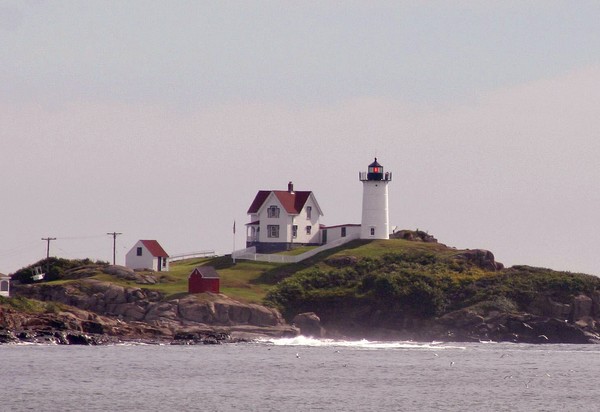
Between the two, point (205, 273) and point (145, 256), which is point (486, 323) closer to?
point (205, 273)

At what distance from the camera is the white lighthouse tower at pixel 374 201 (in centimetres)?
13962

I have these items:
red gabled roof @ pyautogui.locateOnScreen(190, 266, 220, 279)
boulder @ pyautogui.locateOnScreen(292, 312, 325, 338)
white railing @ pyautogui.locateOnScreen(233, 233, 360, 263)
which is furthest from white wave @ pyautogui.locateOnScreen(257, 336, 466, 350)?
white railing @ pyautogui.locateOnScreen(233, 233, 360, 263)

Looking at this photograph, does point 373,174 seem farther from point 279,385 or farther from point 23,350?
point 279,385

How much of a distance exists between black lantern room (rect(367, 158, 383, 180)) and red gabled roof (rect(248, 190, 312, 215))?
25.5ft

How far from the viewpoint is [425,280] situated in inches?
4783

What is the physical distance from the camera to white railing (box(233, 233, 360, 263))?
438ft

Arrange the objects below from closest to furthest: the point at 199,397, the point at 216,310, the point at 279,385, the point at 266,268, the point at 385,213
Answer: the point at 199,397, the point at 279,385, the point at 216,310, the point at 266,268, the point at 385,213

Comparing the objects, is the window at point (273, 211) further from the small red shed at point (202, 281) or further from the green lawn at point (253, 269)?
the small red shed at point (202, 281)

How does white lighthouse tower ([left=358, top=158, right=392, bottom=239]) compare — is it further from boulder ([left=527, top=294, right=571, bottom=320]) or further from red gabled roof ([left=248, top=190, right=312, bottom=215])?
boulder ([left=527, top=294, right=571, bottom=320])

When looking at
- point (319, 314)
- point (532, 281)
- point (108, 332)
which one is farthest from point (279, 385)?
point (532, 281)

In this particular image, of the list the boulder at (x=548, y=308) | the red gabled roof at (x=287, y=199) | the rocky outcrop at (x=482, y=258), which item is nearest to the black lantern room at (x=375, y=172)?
the red gabled roof at (x=287, y=199)

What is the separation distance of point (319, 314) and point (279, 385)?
42.3 meters

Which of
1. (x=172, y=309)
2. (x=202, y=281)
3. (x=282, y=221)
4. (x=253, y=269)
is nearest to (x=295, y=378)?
(x=172, y=309)

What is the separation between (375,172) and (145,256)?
1090 inches
